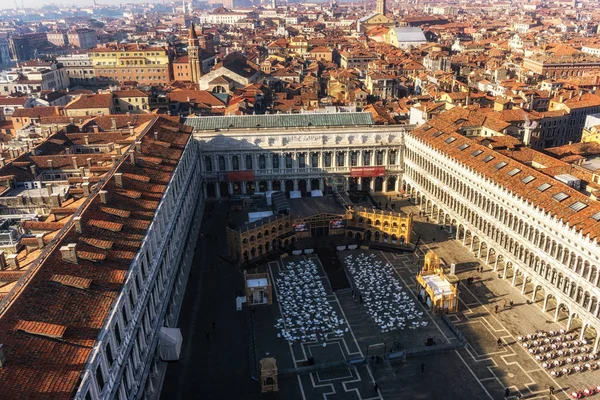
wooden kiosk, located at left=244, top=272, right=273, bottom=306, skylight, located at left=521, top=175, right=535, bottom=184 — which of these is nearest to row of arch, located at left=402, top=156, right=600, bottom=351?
skylight, located at left=521, top=175, right=535, bottom=184

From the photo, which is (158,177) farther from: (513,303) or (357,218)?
(513,303)

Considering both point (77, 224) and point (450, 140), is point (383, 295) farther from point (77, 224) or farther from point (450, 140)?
point (77, 224)

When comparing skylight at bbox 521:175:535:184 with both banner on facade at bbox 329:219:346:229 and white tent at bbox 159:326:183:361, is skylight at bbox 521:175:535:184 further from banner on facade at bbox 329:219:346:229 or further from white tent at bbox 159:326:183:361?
white tent at bbox 159:326:183:361

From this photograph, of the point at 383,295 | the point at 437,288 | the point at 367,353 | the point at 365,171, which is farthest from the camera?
the point at 365,171

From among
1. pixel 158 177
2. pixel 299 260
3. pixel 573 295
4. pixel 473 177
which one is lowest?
pixel 299 260

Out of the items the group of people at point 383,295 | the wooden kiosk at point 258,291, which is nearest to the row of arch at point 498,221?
the group of people at point 383,295

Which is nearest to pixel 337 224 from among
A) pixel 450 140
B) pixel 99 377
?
pixel 450 140

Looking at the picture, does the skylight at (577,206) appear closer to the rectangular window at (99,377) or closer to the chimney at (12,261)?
the rectangular window at (99,377)

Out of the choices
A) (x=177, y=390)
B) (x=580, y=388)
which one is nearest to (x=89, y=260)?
(x=177, y=390)
